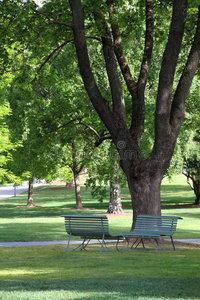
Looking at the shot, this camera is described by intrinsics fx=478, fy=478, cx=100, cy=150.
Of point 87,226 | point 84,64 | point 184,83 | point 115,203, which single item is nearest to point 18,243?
point 87,226

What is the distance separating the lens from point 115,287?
6.22m

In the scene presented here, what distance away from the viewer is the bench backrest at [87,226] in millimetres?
10859

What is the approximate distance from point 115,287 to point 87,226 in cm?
488

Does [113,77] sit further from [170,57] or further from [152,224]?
[152,224]

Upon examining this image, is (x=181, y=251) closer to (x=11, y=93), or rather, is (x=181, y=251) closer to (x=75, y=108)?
(x=75, y=108)

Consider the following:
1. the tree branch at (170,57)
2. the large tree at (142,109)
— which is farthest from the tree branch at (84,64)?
the tree branch at (170,57)

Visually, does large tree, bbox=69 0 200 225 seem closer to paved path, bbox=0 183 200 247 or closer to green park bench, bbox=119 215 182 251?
green park bench, bbox=119 215 182 251

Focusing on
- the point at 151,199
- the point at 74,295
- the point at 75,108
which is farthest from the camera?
the point at 75,108

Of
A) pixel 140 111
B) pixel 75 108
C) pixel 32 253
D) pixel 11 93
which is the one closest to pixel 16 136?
pixel 11 93

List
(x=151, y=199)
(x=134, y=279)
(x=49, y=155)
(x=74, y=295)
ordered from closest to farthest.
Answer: (x=74, y=295), (x=134, y=279), (x=151, y=199), (x=49, y=155)

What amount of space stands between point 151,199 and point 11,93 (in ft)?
77.9

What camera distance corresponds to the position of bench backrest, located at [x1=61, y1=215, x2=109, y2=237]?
35.6 ft

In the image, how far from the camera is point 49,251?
10.9 m

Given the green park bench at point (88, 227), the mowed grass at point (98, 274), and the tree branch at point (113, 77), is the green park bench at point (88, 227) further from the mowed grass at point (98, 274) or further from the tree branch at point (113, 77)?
Result: the tree branch at point (113, 77)
